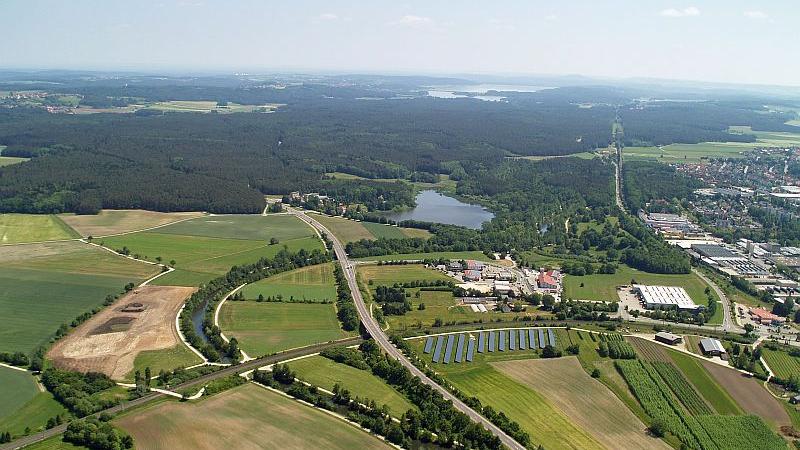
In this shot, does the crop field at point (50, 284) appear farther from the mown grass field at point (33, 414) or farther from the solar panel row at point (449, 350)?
the solar panel row at point (449, 350)

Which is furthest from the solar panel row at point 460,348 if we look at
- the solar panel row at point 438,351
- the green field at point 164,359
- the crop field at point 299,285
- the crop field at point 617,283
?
the green field at point 164,359

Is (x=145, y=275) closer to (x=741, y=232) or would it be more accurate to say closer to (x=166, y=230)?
(x=166, y=230)

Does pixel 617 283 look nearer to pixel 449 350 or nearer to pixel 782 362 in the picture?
pixel 782 362

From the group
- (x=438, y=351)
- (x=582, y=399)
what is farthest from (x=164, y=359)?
(x=582, y=399)

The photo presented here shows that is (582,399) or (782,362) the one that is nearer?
(582,399)

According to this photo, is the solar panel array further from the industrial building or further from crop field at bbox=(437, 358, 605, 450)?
the industrial building

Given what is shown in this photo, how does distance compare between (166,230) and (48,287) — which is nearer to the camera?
(48,287)

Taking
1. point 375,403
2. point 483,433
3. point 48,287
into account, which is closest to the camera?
point 483,433

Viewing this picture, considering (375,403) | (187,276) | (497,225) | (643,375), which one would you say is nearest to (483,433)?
(375,403)
